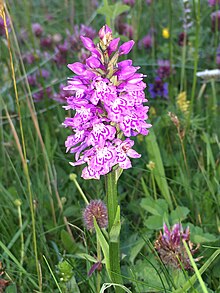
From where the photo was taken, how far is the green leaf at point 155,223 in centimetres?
145

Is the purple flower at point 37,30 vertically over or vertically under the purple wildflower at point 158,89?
over

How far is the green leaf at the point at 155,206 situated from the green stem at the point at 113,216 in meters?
0.36

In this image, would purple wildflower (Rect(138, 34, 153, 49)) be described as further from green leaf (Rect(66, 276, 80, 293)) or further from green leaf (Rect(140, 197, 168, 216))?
green leaf (Rect(66, 276, 80, 293))

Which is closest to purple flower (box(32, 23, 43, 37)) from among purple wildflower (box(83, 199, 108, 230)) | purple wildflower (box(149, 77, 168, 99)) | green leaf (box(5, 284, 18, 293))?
purple wildflower (box(149, 77, 168, 99))

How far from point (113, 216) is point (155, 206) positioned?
410mm

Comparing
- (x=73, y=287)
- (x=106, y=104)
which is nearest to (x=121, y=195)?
(x=73, y=287)

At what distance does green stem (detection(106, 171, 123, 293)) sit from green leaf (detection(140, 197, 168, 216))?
0.36 meters

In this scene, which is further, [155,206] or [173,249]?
[155,206]

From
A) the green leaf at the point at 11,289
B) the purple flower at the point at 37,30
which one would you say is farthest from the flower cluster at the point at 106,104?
the purple flower at the point at 37,30

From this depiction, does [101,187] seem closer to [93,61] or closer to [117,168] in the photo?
[117,168]

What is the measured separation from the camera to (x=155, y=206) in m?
1.52

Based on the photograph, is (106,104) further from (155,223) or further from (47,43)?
(47,43)

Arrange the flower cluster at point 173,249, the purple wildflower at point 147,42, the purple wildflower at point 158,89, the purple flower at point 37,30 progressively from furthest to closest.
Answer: the purple flower at point 37,30 → the purple wildflower at point 147,42 → the purple wildflower at point 158,89 → the flower cluster at point 173,249

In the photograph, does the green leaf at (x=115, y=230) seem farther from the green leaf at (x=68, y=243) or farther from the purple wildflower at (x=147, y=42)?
the purple wildflower at (x=147, y=42)
